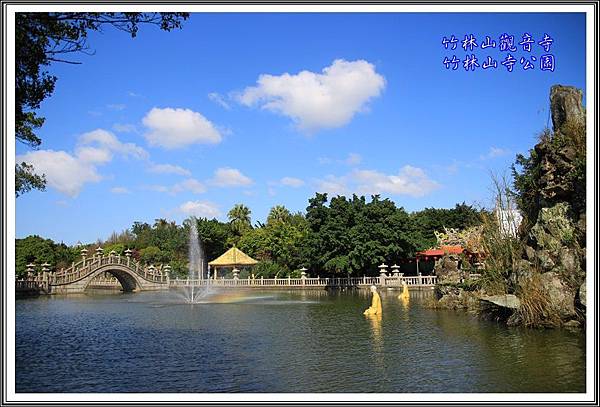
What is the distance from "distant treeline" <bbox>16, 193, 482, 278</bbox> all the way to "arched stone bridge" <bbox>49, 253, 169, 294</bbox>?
2913mm

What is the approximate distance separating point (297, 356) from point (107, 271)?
75.7 feet

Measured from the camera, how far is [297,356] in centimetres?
872

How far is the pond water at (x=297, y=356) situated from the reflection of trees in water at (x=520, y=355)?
15 mm

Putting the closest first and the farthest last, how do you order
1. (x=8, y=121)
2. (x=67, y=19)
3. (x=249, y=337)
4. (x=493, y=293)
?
(x=8, y=121)
(x=67, y=19)
(x=249, y=337)
(x=493, y=293)

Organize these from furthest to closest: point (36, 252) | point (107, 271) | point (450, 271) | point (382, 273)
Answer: point (36, 252)
point (107, 271)
point (382, 273)
point (450, 271)

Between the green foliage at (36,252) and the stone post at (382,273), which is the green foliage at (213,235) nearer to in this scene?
the green foliage at (36,252)

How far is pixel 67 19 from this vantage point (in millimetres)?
7109

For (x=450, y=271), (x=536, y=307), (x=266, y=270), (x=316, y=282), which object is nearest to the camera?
(x=536, y=307)

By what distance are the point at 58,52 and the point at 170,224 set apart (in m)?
44.8

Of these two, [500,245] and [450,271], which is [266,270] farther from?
[500,245]

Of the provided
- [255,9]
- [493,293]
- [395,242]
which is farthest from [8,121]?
[395,242]

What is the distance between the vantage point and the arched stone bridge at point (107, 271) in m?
27.1

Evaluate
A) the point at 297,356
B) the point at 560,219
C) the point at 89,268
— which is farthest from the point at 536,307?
the point at 89,268

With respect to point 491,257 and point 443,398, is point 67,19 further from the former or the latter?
point 491,257
